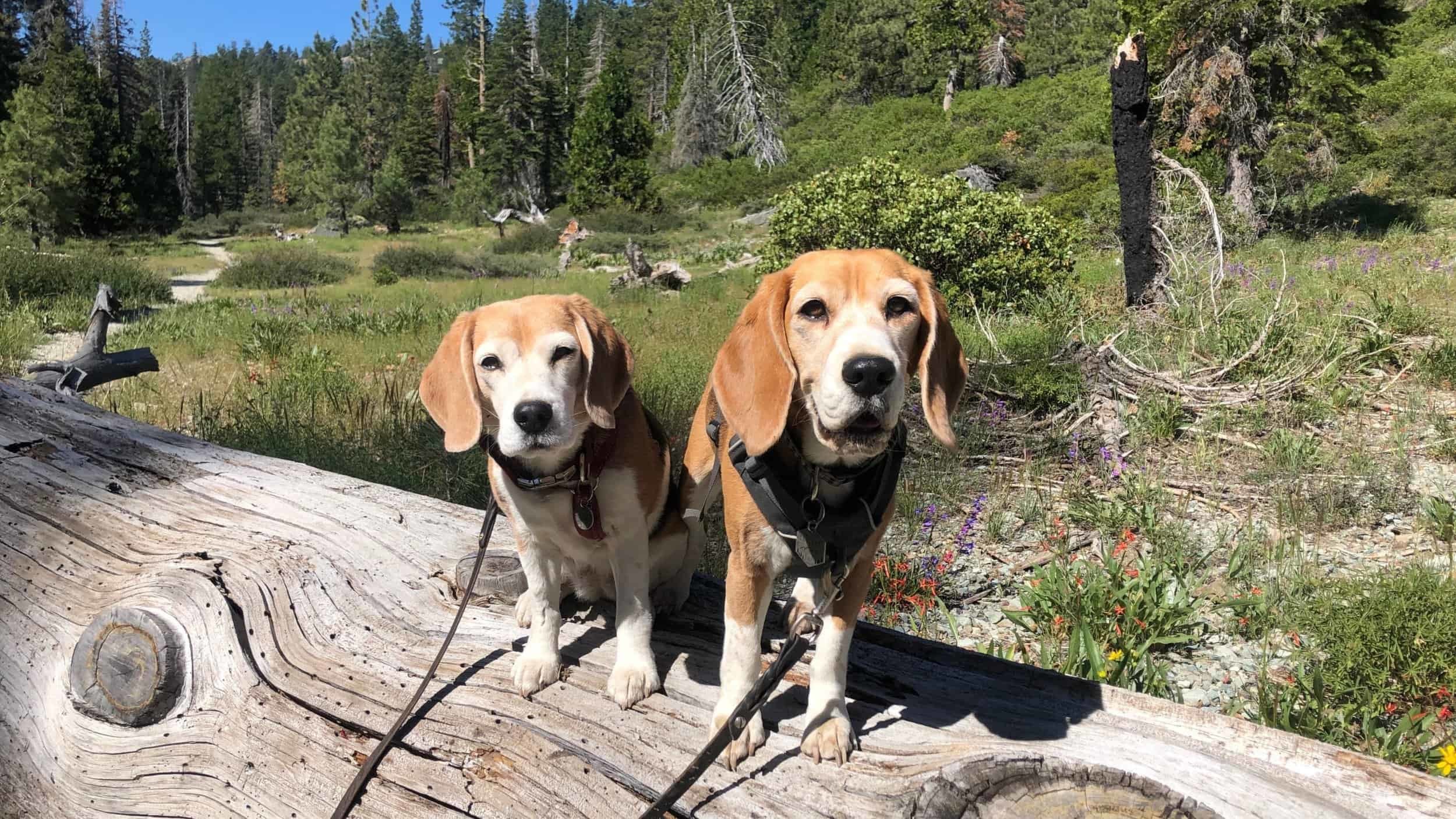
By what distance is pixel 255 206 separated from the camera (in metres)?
83.5

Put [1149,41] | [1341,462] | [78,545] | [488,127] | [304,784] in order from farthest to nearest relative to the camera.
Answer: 1. [488,127]
2. [1149,41]
3. [1341,462]
4. [78,545]
5. [304,784]

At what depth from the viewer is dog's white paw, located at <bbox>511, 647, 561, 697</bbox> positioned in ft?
7.75

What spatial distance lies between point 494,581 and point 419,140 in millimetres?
79411

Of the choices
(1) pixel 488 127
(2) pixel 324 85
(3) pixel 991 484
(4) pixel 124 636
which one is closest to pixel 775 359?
(4) pixel 124 636

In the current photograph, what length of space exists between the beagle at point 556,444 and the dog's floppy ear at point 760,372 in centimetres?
35

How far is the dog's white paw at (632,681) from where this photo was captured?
2.28 m

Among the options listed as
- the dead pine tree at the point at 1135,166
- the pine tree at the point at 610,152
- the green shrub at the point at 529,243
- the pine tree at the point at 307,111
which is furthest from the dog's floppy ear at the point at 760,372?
the pine tree at the point at 307,111

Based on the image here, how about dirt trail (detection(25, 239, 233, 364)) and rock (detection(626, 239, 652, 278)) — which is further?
rock (detection(626, 239, 652, 278))

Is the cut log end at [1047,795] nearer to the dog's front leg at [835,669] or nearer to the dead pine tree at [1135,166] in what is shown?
the dog's front leg at [835,669]

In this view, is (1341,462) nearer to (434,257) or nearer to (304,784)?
(304,784)

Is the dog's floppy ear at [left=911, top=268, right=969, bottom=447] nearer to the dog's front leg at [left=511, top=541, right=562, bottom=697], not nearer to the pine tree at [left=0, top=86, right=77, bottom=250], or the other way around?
the dog's front leg at [left=511, top=541, right=562, bottom=697]

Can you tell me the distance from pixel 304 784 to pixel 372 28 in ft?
315

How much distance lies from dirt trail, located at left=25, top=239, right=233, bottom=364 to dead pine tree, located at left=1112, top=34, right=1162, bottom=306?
9.63m

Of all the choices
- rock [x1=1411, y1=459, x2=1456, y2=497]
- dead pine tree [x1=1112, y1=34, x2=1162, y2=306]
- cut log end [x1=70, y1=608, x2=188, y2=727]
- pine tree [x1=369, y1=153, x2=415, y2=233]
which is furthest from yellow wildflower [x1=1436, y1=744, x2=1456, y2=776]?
pine tree [x1=369, y1=153, x2=415, y2=233]
